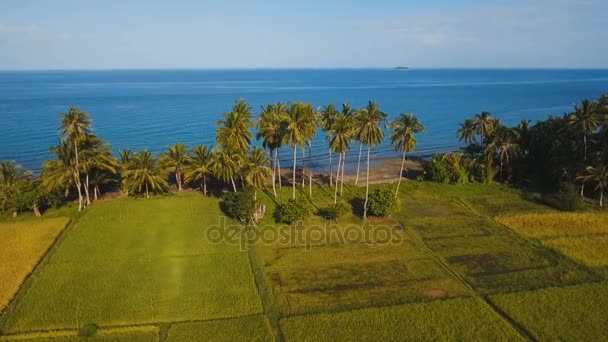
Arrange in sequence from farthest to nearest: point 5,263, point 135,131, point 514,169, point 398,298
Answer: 1. point 135,131
2. point 514,169
3. point 5,263
4. point 398,298

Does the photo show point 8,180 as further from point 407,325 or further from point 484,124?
point 484,124

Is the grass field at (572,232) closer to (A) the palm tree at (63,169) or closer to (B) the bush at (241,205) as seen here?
(B) the bush at (241,205)

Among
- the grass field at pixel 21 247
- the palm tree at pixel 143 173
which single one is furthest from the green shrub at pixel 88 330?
the palm tree at pixel 143 173

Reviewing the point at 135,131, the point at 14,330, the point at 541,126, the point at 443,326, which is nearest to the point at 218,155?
the point at 14,330

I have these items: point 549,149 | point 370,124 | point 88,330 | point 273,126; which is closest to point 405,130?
point 370,124

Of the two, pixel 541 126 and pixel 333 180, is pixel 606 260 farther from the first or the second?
pixel 333 180

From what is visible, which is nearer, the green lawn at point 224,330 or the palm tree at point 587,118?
the green lawn at point 224,330
